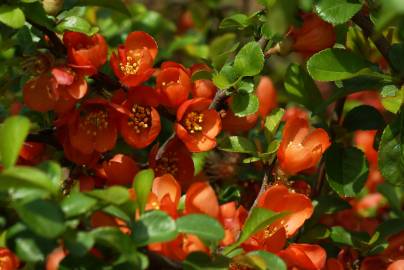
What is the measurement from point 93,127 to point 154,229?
1.07ft

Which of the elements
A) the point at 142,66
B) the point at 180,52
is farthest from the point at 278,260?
the point at 180,52

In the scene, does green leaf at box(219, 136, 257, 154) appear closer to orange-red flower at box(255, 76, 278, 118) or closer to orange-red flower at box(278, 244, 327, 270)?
orange-red flower at box(278, 244, 327, 270)

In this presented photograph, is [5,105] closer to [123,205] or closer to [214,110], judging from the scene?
[214,110]

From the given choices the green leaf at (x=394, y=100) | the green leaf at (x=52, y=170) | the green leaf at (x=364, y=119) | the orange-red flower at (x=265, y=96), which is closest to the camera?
the green leaf at (x=52, y=170)

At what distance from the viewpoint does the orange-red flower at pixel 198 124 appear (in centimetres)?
122

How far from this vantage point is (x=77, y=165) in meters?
1.28

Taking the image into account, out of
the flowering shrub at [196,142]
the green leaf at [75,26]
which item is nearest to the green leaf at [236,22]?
the flowering shrub at [196,142]

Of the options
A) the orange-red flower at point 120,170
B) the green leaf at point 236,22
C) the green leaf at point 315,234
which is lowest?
the green leaf at point 315,234

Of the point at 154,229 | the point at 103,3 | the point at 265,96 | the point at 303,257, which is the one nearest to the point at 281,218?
the point at 303,257

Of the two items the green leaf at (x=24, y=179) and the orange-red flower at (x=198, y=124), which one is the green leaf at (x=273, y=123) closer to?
the orange-red flower at (x=198, y=124)

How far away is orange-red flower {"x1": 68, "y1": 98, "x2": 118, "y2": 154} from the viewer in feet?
3.92

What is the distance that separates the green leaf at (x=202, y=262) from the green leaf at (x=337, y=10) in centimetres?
41

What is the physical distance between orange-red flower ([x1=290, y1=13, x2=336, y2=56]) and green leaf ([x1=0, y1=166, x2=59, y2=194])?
1.96ft

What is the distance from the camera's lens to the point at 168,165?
1.29 metres
